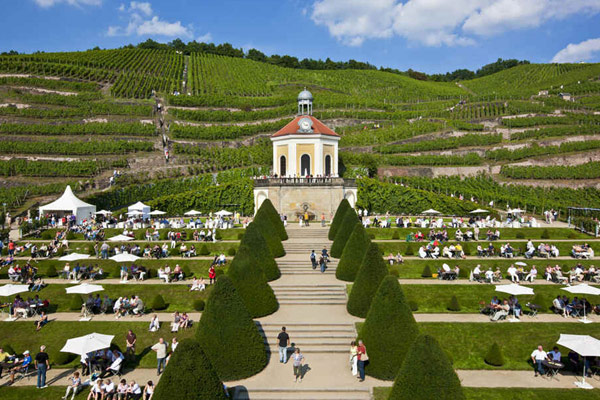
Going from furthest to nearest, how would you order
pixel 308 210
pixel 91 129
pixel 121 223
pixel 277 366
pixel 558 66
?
1. pixel 558 66
2. pixel 91 129
3. pixel 308 210
4. pixel 121 223
5. pixel 277 366

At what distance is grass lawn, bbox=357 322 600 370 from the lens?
18812 mm

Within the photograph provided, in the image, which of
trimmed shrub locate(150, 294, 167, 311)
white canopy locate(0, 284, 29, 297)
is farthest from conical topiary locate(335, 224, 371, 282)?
white canopy locate(0, 284, 29, 297)

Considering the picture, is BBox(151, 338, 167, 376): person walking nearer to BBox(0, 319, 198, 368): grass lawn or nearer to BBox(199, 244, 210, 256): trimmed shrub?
BBox(0, 319, 198, 368): grass lawn

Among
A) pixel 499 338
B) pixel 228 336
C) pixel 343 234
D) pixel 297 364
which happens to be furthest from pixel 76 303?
pixel 499 338

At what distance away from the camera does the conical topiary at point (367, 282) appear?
70.8 feet

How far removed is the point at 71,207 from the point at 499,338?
36.6 metres

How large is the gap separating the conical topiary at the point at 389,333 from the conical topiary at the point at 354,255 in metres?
9.59

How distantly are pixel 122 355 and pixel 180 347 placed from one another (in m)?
7.31

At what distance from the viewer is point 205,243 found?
35344 millimetres

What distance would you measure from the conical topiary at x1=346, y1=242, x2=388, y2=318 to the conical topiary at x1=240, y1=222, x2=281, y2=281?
6.10 metres

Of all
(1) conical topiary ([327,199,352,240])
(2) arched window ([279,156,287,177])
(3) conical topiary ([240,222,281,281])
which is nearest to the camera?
(3) conical topiary ([240,222,281,281])

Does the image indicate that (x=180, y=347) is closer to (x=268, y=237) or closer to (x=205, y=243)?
(x=268, y=237)

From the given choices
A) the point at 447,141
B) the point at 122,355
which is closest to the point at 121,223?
the point at 122,355

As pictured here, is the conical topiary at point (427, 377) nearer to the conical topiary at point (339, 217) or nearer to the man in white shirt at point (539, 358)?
the man in white shirt at point (539, 358)
